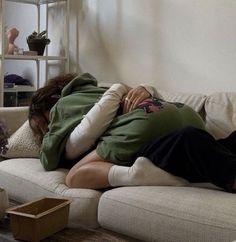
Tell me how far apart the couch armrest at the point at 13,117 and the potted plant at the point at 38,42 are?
2.84 ft

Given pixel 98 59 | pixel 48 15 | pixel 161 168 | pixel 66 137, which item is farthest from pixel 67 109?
pixel 48 15

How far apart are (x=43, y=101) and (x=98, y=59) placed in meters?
1.01

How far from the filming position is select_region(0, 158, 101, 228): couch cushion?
177 cm

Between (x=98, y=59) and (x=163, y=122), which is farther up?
(x=98, y=59)

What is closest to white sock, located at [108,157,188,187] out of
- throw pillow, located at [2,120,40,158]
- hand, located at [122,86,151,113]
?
hand, located at [122,86,151,113]

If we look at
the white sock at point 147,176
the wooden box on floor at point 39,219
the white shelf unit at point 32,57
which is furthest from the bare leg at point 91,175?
the white shelf unit at point 32,57

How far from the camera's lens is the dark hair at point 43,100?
2.37 m

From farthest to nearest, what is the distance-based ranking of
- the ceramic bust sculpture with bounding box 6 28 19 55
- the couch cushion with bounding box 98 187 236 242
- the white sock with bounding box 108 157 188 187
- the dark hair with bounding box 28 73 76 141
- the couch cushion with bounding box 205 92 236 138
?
the ceramic bust sculpture with bounding box 6 28 19 55 < the dark hair with bounding box 28 73 76 141 < the couch cushion with bounding box 205 92 236 138 < the white sock with bounding box 108 157 188 187 < the couch cushion with bounding box 98 187 236 242

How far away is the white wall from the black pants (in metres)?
0.94

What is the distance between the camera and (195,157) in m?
1.65

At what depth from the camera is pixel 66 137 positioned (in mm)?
2135

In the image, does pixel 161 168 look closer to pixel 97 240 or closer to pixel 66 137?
pixel 97 240

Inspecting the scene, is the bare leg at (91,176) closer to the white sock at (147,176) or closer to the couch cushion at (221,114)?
the white sock at (147,176)

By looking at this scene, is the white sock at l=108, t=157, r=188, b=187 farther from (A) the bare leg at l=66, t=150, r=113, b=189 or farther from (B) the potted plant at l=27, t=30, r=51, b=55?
(B) the potted plant at l=27, t=30, r=51, b=55
